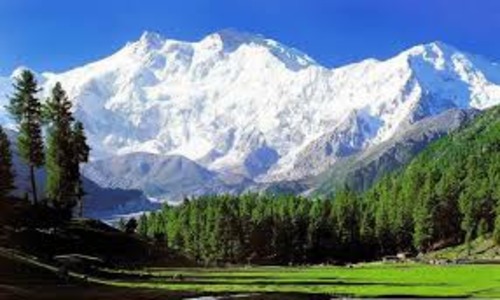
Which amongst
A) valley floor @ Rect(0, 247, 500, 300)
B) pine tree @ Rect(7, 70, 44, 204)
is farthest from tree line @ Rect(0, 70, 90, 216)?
valley floor @ Rect(0, 247, 500, 300)

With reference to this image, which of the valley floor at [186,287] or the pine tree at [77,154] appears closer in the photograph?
the valley floor at [186,287]

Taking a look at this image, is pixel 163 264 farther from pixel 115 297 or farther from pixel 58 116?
pixel 115 297

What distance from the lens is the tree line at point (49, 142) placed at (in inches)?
6122

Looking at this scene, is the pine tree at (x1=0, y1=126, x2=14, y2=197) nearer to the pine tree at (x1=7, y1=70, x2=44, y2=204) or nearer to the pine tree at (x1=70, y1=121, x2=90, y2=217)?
the pine tree at (x1=7, y1=70, x2=44, y2=204)

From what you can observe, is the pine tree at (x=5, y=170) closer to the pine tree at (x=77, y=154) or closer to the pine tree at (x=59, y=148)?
the pine tree at (x=59, y=148)

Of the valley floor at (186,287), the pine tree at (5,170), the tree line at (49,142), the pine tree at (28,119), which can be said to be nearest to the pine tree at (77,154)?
the tree line at (49,142)

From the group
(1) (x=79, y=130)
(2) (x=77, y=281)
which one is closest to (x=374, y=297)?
(2) (x=77, y=281)

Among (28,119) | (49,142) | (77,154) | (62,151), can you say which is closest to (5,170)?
(28,119)

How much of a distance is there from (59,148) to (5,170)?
26.2m

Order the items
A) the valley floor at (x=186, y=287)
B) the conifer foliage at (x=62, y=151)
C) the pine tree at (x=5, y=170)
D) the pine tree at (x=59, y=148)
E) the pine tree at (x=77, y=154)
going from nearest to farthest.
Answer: the valley floor at (x=186, y=287)
the pine tree at (x=5, y=170)
the pine tree at (x=59, y=148)
the conifer foliage at (x=62, y=151)
the pine tree at (x=77, y=154)

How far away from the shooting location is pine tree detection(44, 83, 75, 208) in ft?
556

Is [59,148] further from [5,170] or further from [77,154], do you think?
[5,170]

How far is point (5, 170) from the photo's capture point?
145750 mm

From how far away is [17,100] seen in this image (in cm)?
15500
